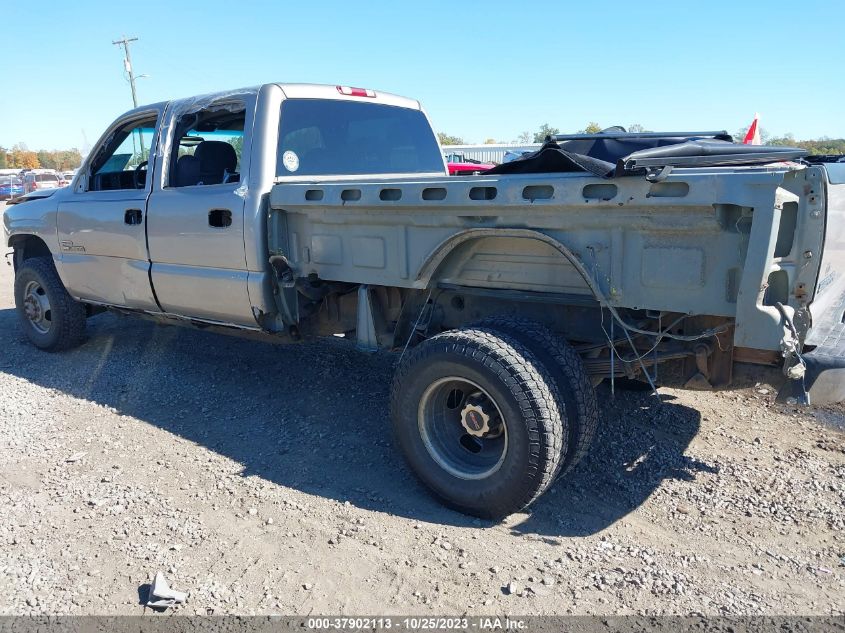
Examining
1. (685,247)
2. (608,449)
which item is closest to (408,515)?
(608,449)

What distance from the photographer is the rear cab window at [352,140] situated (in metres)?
4.50

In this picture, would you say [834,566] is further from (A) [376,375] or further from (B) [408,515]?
(A) [376,375]

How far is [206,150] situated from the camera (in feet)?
16.6

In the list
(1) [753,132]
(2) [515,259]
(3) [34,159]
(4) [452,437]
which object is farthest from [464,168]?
(3) [34,159]

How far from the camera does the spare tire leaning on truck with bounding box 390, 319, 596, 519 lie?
3074 millimetres

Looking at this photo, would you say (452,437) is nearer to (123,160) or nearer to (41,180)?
(123,160)

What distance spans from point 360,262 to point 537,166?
1101 mm

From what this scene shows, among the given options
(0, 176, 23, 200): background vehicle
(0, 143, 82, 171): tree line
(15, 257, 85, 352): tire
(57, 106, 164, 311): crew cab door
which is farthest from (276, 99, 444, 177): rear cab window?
(0, 143, 82, 171): tree line

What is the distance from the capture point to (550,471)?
3090 mm

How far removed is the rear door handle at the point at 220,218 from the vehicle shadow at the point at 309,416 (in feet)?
4.30

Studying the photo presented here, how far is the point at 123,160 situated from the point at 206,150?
3.95ft

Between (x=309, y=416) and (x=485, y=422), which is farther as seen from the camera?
(x=309, y=416)

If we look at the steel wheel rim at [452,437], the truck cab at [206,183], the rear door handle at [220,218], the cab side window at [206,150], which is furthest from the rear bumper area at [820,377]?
the cab side window at [206,150]

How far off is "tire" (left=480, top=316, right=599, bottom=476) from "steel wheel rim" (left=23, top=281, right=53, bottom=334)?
4.78 m
